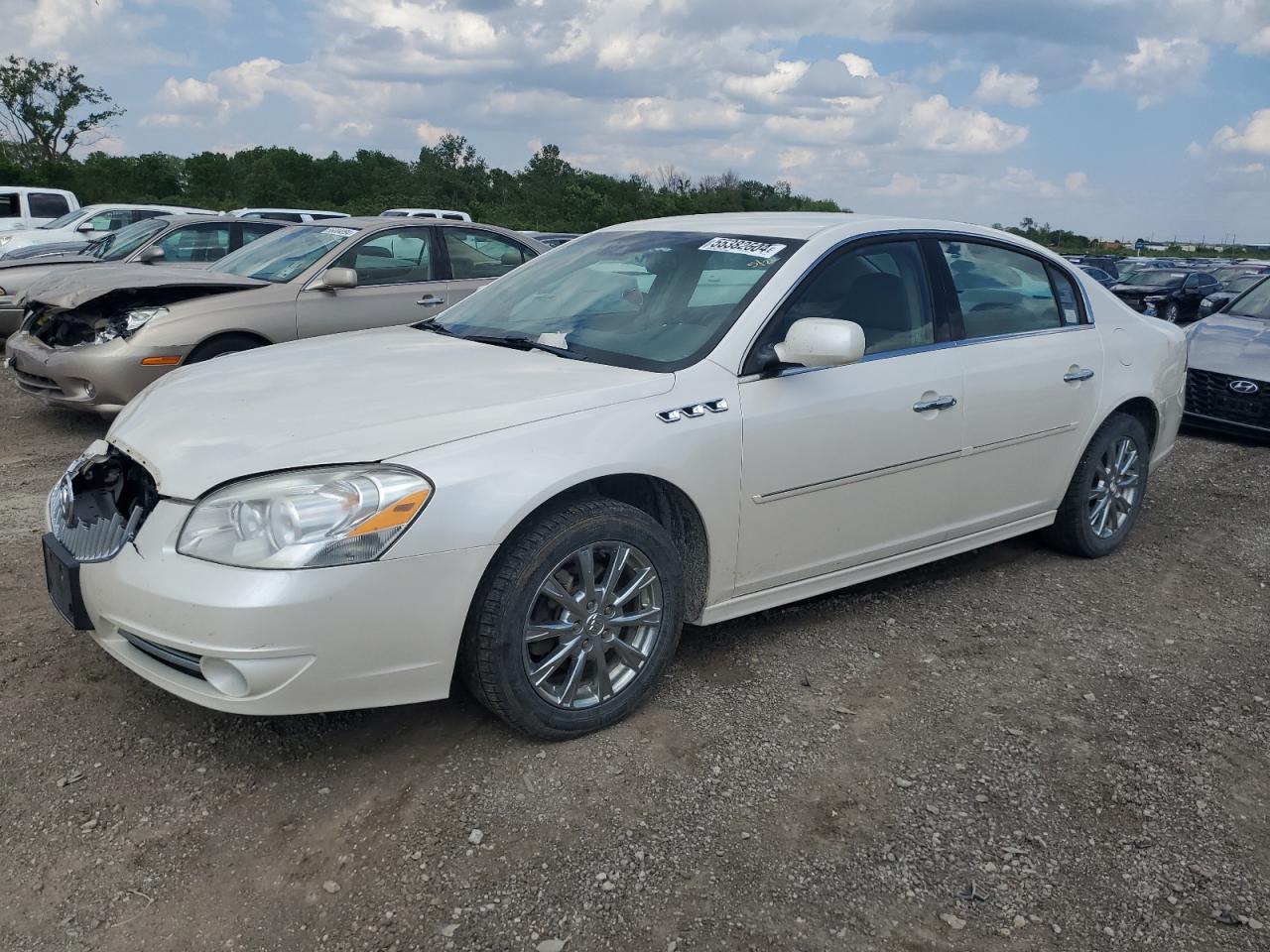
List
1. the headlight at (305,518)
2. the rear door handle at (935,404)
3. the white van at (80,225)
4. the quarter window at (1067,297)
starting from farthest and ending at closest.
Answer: the white van at (80,225) < the quarter window at (1067,297) < the rear door handle at (935,404) < the headlight at (305,518)

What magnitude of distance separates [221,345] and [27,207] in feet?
46.2

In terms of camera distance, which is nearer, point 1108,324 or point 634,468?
point 634,468

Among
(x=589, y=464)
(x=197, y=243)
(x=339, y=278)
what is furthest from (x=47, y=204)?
(x=589, y=464)

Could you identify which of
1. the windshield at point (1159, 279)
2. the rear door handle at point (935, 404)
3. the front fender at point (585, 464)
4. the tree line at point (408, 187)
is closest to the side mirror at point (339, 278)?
the front fender at point (585, 464)

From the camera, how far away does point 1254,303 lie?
917 cm

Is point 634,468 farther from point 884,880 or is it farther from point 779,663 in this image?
point 884,880

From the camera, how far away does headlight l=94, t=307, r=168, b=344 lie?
6.79 meters

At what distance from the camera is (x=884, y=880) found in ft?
8.59

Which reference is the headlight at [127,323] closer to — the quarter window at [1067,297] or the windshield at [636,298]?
the windshield at [636,298]

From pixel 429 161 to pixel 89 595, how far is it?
5420 centimetres

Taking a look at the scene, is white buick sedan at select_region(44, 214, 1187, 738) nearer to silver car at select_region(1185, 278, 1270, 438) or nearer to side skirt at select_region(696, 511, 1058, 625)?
side skirt at select_region(696, 511, 1058, 625)

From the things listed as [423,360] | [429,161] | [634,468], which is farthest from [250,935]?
[429,161]

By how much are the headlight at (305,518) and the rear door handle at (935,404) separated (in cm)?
198

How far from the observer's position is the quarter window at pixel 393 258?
782 centimetres
